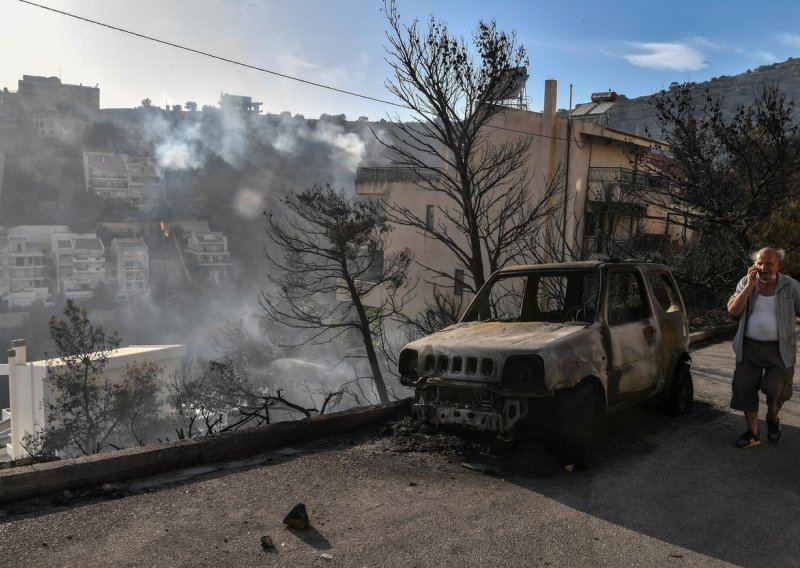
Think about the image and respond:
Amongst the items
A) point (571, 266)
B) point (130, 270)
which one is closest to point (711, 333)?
point (571, 266)

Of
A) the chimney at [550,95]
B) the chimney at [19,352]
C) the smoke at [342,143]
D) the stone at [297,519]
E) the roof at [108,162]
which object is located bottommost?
the chimney at [19,352]

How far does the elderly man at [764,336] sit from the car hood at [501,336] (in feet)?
4.61

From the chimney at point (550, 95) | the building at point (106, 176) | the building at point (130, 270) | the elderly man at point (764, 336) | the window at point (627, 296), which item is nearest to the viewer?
the elderly man at point (764, 336)

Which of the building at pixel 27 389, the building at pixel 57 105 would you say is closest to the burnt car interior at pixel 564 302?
the building at pixel 27 389

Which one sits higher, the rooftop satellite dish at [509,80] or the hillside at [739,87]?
the hillside at [739,87]

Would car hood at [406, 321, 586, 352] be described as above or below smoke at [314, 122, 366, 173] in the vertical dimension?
below

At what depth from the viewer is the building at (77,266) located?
99438 millimetres

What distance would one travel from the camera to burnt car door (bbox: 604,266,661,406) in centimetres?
530

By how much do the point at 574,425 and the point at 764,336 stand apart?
1.83 m

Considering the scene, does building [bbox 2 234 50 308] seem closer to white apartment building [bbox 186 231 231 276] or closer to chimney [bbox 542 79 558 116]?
white apartment building [bbox 186 231 231 276]

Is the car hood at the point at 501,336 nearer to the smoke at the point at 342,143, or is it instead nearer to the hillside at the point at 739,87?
the hillside at the point at 739,87

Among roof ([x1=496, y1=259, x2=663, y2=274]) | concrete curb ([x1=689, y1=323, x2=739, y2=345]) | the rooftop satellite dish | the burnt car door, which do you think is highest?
the rooftop satellite dish

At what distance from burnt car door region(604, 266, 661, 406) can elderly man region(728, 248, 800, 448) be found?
2.39 ft

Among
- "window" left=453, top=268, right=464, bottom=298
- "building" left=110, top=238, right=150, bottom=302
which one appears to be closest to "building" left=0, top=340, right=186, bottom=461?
"window" left=453, top=268, right=464, bottom=298
